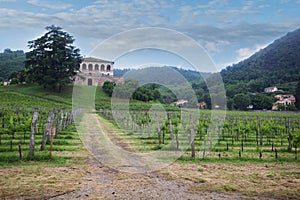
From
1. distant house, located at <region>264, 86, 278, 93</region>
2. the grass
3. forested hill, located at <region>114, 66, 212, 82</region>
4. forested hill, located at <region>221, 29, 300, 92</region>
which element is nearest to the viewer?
the grass

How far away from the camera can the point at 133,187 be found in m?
7.05

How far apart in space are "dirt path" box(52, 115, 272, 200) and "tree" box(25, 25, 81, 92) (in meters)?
46.7

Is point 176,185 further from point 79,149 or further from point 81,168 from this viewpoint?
point 79,149

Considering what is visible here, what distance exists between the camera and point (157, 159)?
10.6 m

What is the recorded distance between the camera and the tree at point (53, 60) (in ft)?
175

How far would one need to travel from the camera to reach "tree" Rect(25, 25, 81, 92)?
53.2 meters

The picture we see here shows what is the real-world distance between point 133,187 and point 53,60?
50783 mm

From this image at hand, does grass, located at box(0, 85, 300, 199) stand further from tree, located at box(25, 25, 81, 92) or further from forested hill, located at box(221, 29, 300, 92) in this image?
forested hill, located at box(221, 29, 300, 92)

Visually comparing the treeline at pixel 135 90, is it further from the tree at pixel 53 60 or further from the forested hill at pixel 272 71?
the forested hill at pixel 272 71

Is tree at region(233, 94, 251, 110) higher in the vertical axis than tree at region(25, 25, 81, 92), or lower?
lower

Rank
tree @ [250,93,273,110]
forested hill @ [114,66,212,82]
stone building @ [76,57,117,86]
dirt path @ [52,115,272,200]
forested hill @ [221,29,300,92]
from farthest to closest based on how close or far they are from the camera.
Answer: forested hill @ [221,29,300,92] → tree @ [250,93,273,110] → stone building @ [76,57,117,86] → forested hill @ [114,66,212,82] → dirt path @ [52,115,272,200]

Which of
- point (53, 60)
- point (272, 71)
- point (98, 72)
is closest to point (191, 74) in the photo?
point (98, 72)

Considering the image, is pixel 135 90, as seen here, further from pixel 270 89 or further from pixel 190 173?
pixel 270 89

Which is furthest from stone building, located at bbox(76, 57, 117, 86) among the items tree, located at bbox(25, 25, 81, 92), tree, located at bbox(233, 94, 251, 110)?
tree, located at bbox(233, 94, 251, 110)
